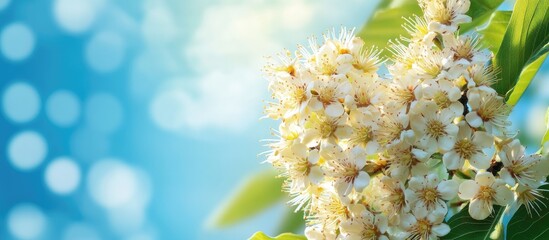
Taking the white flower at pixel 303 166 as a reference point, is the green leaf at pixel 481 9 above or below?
above

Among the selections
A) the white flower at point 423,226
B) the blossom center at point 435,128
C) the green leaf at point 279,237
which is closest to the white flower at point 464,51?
the blossom center at point 435,128

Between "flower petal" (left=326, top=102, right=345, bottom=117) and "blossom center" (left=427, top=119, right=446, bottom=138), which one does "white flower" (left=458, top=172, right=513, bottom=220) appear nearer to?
"blossom center" (left=427, top=119, right=446, bottom=138)

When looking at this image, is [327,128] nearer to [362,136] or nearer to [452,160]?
[362,136]

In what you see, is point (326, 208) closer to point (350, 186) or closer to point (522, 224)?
point (350, 186)

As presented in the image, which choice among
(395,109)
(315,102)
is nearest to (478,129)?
(395,109)

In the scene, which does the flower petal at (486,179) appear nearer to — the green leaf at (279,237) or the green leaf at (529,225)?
the green leaf at (529,225)

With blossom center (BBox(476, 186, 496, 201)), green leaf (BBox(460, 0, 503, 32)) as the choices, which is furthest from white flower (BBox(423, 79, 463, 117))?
green leaf (BBox(460, 0, 503, 32))

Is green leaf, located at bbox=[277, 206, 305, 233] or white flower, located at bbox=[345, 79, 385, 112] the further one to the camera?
green leaf, located at bbox=[277, 206, 305, 233]
